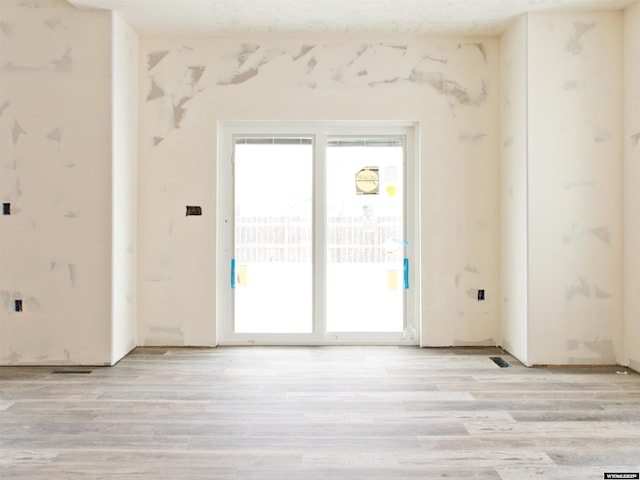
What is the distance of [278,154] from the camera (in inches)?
174

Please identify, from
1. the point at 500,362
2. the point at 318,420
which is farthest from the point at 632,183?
the point at 318,420

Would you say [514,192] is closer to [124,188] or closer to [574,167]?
[574,167]

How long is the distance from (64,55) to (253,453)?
3247 mm

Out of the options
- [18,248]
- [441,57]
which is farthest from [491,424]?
[18,248]

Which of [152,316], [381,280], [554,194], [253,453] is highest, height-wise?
[554,194]

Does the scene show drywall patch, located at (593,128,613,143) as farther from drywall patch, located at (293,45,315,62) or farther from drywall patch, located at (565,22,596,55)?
drywall patch, located at (293,45,315,62)

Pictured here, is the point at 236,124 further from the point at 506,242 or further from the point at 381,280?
the point at 506,242

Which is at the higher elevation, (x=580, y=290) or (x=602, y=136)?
(x=602, y=136)

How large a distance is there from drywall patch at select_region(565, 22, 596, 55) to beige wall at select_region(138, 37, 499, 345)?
2.08 feet

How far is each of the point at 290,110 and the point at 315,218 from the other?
3.18 feet

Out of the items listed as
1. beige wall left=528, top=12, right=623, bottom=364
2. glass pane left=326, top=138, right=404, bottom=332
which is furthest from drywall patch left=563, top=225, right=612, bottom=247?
glass pane left=326, top=138, right=404, bottom=332

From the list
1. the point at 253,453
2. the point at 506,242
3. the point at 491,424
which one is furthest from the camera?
the point at 506,242

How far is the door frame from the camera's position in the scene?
437 cm

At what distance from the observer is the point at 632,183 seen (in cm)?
368
